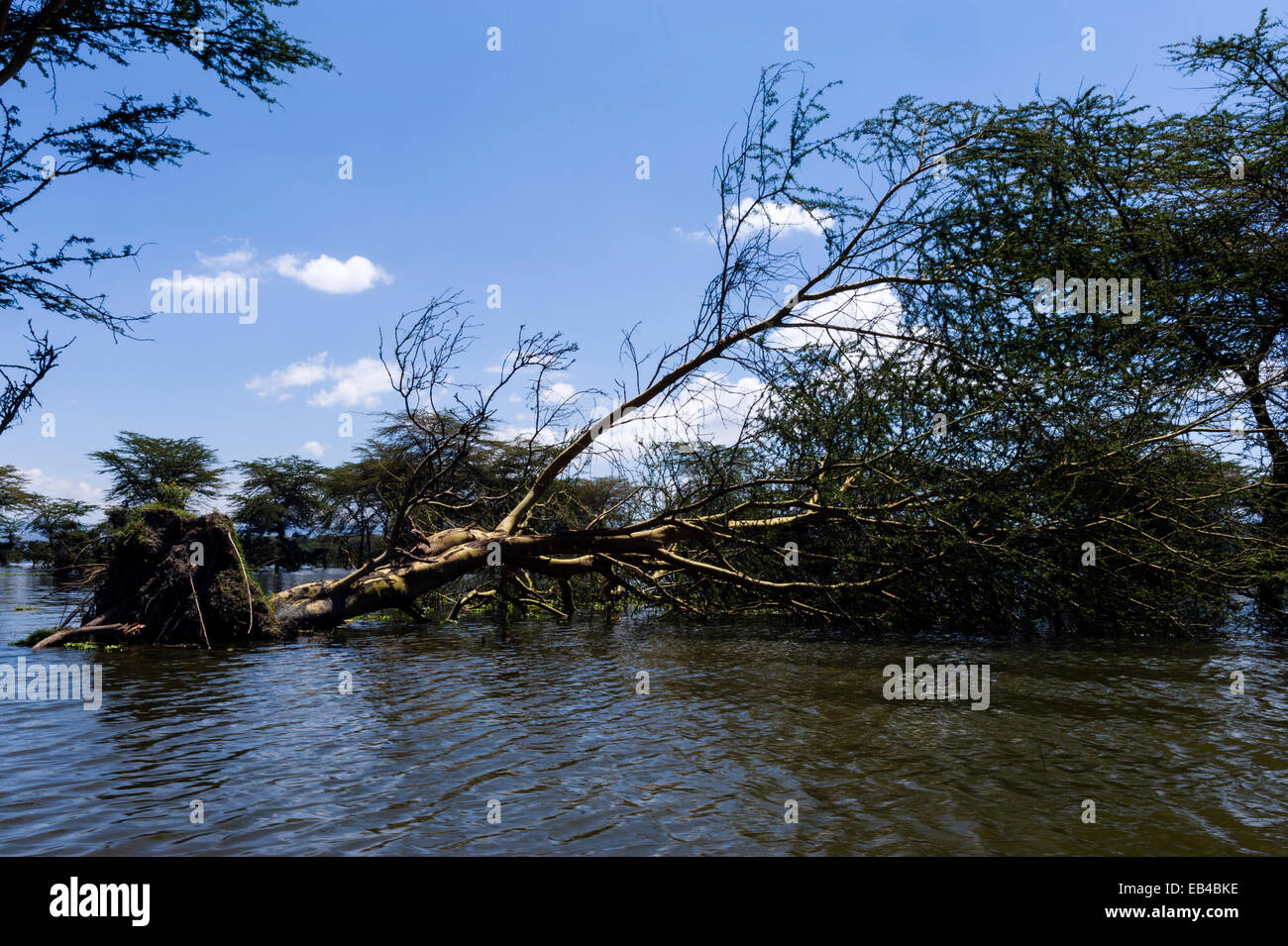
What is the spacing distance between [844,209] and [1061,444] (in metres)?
4.10

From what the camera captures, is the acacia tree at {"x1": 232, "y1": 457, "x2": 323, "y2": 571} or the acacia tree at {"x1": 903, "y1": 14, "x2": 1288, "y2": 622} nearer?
the acacia tree at {"x1": 903, "y1": 14, "x2": 1288, "y2": 622}

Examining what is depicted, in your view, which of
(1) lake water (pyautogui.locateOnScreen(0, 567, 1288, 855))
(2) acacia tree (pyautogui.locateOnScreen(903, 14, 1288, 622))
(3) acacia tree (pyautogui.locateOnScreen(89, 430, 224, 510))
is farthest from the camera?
(3) acacia tree (pyautogui.locateOnScreen(89, 430, 224, 510))

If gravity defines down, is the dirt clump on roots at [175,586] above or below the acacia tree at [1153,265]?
below

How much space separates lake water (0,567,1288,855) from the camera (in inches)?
162

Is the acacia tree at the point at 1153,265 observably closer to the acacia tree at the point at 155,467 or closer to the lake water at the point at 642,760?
the lake water at the point at 642,760

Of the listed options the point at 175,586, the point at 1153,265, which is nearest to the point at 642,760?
the point at 175,586

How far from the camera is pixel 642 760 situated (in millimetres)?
5504

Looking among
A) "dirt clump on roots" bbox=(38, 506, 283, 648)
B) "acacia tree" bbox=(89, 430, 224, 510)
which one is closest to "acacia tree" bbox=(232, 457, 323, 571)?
"acacia tree" bbox=(89, 430, 224, 510)

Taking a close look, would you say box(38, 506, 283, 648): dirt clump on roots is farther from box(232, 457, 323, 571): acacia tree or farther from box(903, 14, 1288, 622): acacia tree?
box(232, 457, 323, 571): acacia tree

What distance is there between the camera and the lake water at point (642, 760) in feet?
13.5

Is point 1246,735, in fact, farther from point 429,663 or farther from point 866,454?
point 429,663

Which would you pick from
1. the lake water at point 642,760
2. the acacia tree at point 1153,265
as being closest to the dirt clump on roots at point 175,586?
the lake water at point 642,760

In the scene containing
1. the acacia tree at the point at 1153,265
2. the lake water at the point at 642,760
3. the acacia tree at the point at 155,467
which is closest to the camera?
the lake water at the point at 642,760

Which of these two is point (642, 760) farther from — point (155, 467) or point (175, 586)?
point (155, 467)
